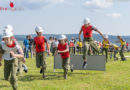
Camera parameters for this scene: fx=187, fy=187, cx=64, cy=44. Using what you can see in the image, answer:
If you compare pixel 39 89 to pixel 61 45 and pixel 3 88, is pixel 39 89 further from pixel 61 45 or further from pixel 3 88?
pixel 61 45

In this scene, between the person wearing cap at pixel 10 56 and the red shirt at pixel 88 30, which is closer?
the person wearing cap at pixel 10 56

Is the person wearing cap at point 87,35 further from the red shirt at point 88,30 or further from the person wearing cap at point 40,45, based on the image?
Result: the person wearing cap at point 40,45

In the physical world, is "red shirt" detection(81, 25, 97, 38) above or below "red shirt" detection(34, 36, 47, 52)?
above

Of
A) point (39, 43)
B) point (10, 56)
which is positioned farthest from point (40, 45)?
point (10, 56)

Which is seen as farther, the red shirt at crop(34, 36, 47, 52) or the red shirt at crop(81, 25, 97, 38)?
the red shirt at crop(81, 25, 97, 38)

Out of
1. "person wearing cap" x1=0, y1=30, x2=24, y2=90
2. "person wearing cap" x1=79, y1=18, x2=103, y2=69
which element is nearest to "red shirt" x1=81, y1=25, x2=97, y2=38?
"person wearing cap" x1=79, y1=18, x2=103, y2=69

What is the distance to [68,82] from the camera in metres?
8.17

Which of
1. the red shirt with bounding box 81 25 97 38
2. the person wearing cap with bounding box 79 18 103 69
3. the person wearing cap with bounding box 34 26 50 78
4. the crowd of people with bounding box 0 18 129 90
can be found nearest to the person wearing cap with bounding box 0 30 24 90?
the crowd of people with bounding box 0 18 129 90

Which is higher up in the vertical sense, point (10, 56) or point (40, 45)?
point (40, 45)

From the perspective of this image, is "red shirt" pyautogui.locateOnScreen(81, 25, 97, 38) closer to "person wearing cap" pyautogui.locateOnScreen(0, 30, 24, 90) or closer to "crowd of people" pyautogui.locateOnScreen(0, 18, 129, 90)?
"crowd of people" pyautogui.locateOnScreen(0, 18, 129, 90)

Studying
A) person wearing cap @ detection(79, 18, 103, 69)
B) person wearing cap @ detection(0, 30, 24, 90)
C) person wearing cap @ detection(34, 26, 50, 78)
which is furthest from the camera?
person wearing cap @ detection(79, 18, 103, 69)

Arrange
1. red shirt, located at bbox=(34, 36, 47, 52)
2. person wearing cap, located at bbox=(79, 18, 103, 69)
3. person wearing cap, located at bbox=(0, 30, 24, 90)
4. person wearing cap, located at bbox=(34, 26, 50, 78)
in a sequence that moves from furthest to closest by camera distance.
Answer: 1. person wearing cap, located at bbox=(79, 18, 103, 69)
2. red shirt, located at bbox=(34, 36, 47, 52)
3. person wearing cap, located at bbox=(34, 26, 50, 78)
4. person wearing cap, located at bbox=(0, 30, 24, 90)

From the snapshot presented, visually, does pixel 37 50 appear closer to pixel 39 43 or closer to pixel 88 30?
pixel 39 43

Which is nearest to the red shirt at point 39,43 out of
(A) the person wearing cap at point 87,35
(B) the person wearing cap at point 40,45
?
(B) the person wearing cap at point 40,45
